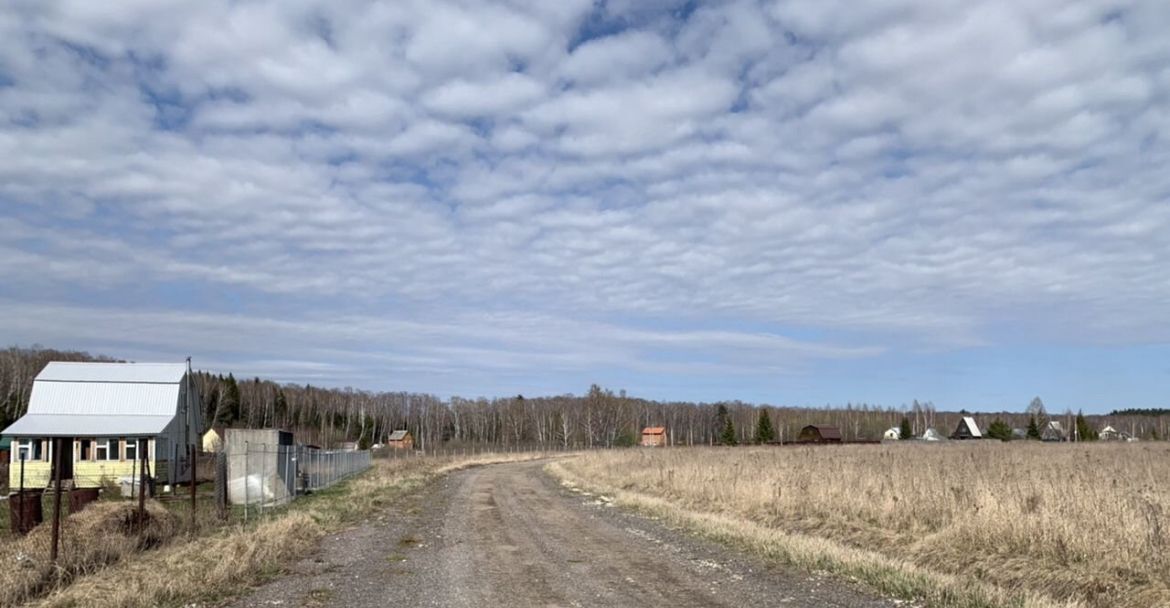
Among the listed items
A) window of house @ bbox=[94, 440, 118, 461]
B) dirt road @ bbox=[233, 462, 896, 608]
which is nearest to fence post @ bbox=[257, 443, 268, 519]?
dirt road @ bbox=[233, 462, 896, 608]

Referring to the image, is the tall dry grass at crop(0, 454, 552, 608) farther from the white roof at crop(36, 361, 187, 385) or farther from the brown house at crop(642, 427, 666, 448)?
the brown house at crop(642, 427, 666, 448)

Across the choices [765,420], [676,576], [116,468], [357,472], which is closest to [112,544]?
[676,576]

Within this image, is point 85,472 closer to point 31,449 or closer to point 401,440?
point 31,449

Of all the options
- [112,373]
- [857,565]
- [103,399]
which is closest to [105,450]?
[103,399]

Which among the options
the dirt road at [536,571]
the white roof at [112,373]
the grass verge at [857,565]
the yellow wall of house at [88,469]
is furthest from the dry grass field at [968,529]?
the white roof at [112,373]

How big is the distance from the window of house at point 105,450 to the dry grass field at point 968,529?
30.2 meters

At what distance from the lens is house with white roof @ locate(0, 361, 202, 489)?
39594mm

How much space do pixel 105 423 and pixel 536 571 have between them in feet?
119

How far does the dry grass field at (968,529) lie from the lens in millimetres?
10367

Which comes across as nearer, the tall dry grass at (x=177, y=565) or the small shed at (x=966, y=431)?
the tall dry grass at (x=177, y=565)

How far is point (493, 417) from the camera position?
506 ft

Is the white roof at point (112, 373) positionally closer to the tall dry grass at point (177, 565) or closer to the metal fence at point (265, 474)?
the metal fence at point (265, 474)

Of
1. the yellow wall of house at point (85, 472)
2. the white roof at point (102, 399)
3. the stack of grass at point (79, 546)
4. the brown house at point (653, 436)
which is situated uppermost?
the white roof at point (102, 399)

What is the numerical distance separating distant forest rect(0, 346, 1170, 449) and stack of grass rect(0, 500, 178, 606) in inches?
3680
